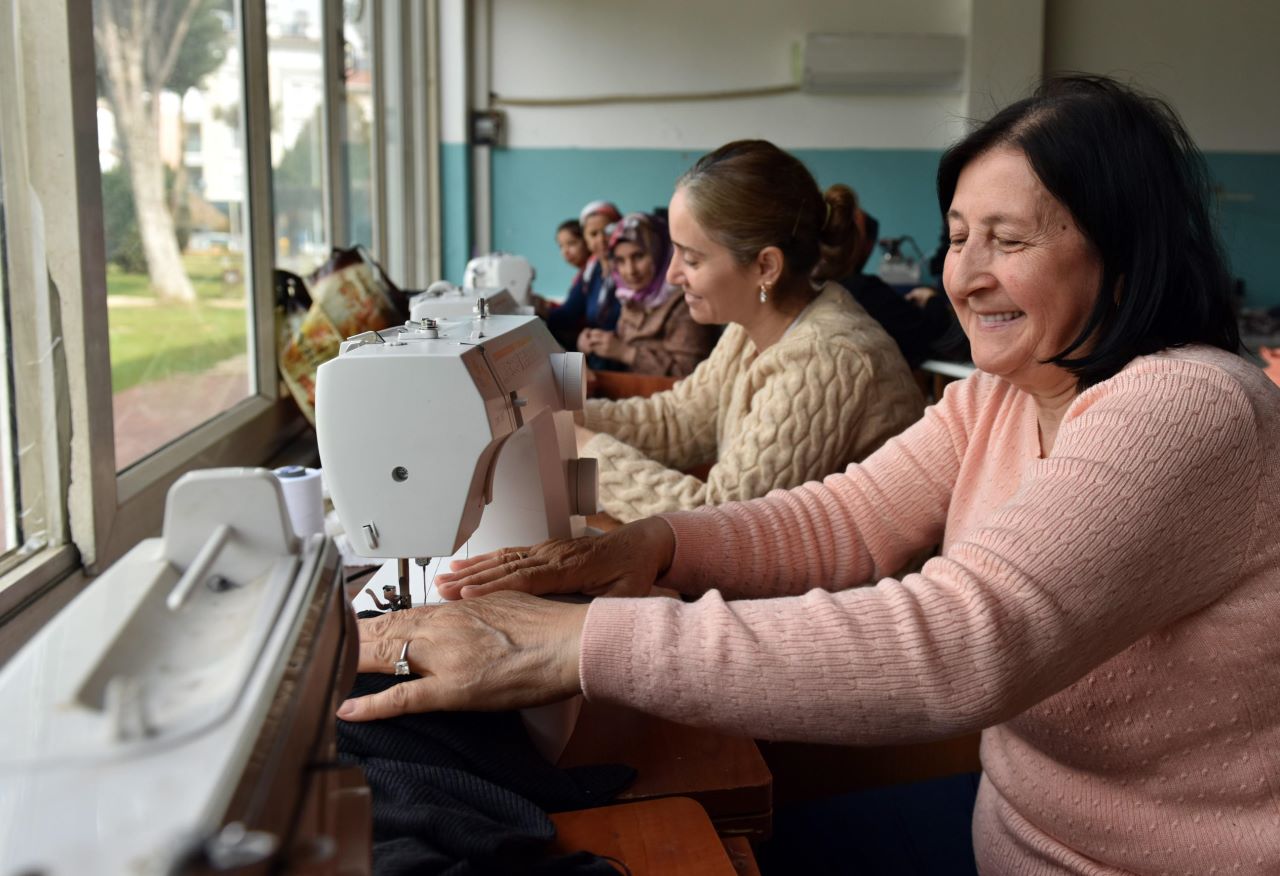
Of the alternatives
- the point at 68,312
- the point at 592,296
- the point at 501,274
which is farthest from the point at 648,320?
the point at 68,312

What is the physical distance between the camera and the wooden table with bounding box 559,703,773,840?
96 cm

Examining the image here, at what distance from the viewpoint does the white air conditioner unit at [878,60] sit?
6008 millimetres

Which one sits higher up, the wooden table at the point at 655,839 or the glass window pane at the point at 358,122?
the glass window pane at the point at 358,122

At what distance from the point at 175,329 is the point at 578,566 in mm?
1092

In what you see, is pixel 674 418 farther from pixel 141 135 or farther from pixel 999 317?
pixel 999 317

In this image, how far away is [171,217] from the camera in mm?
1938

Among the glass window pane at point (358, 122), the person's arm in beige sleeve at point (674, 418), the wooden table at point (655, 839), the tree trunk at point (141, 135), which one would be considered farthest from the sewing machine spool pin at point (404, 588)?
the glass window pane at point (358, 122)

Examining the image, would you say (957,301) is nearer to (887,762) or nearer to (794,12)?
(887,762)

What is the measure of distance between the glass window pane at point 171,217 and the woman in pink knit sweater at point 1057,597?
837 millimetres

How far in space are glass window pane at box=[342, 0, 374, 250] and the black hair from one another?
258cm

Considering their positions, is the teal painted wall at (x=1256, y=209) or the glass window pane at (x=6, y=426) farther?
the teal painted wall at (x=1256, y=209)

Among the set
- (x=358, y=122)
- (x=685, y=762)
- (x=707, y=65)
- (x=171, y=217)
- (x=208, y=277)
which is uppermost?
(x=707, y=65)

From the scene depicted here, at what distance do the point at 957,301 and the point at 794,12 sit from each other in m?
5.44

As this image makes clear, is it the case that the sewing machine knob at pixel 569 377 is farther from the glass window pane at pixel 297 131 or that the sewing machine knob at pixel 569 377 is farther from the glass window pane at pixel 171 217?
the glass window pane at pixel 297 131
